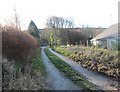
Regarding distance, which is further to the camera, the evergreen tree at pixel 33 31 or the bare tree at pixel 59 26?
the bare tree at pixel 59 26

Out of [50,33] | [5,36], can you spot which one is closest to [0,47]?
[5,36]

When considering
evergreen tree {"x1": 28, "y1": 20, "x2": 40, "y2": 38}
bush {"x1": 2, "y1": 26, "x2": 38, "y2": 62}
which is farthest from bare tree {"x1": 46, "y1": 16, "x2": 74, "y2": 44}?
bush {"x1": 2, "y1": 26, "x2": 38, "y2": 62}

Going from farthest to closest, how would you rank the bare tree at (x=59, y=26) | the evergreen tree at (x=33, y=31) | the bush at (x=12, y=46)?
the bare tree at (x=59, y=26), the evergreen tree at (x=33, y=31), the bush at (x=12, y=46)

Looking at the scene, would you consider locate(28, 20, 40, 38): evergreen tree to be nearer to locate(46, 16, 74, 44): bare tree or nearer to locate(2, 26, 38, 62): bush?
locate(46, 16, 74, 44): bare tree

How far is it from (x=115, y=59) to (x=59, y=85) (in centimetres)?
768

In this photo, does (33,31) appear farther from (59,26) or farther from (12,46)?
(12,46)

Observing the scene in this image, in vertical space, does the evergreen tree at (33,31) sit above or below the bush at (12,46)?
above

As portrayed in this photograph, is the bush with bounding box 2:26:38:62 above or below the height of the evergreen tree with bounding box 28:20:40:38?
below

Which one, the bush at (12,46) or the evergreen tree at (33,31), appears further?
the evergreen tree at (33,31)

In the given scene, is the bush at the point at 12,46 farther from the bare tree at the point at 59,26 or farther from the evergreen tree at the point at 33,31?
the bare tree at the point at 59,26

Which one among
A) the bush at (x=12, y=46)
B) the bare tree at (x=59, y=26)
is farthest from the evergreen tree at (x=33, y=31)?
the bush at (x=12, y=46)

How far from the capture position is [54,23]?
70.8m

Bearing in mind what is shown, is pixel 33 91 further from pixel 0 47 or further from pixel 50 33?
pixel 50 33

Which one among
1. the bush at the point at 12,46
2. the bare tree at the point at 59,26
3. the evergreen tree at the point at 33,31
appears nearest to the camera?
the bush at the point at 12,46
